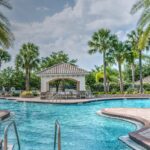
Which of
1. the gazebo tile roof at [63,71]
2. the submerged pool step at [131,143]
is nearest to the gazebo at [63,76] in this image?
the gazebo tile roof at [63,71]

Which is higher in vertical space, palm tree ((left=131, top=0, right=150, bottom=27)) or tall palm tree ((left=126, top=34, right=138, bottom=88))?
tall palm tree ((left=126, top=34, right=138, bottom=88))

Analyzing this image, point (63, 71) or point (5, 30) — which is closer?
point (5, 30)

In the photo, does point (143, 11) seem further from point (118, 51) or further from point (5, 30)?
point (118, 51)

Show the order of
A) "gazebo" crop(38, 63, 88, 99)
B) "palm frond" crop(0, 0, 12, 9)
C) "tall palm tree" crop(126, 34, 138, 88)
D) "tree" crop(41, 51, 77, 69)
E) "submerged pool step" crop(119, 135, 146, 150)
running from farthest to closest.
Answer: "tree" crop(41, 51, 77, 69) → "tall palm tree" crop(126, 34, 138, 88) → "gazebo" crop(38, 63, 88, 99) → "palm frond" crop(0, 0, 12, 9) → "submerged pool step" crop(119, 135, 146, 150)

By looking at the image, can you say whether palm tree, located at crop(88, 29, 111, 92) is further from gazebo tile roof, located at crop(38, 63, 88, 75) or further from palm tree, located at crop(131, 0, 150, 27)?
palm tree, located at crop(131, 0, 150, 27)

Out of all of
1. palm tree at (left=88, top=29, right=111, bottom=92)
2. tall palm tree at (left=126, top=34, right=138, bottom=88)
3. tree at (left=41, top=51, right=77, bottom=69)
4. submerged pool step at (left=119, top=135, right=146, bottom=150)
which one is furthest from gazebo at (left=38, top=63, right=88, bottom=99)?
submerged pool step at (left=119, top=135, right=146, bottom=150)

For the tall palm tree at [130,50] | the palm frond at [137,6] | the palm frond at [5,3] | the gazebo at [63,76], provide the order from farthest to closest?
the tall palm tree at [130,50], the gazebo at [63,76], the palm frond at [137,6], the palm frond at [5,3]

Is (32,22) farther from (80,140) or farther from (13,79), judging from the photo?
(13,79)

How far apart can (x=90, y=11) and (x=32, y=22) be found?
205 inches

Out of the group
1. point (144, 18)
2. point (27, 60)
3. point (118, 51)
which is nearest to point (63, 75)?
point (118, 51)

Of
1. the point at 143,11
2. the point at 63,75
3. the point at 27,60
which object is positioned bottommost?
the point at 63,75

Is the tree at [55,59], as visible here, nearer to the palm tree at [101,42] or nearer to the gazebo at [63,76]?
the palm tree at [101,42]

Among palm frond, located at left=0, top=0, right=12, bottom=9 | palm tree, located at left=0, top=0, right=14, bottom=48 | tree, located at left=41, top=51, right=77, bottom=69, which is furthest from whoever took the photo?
tree, located at left=41, top=51, right=77, bottom=69

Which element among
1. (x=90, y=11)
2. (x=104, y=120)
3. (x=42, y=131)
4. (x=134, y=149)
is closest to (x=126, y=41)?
(x=90, y=11)
